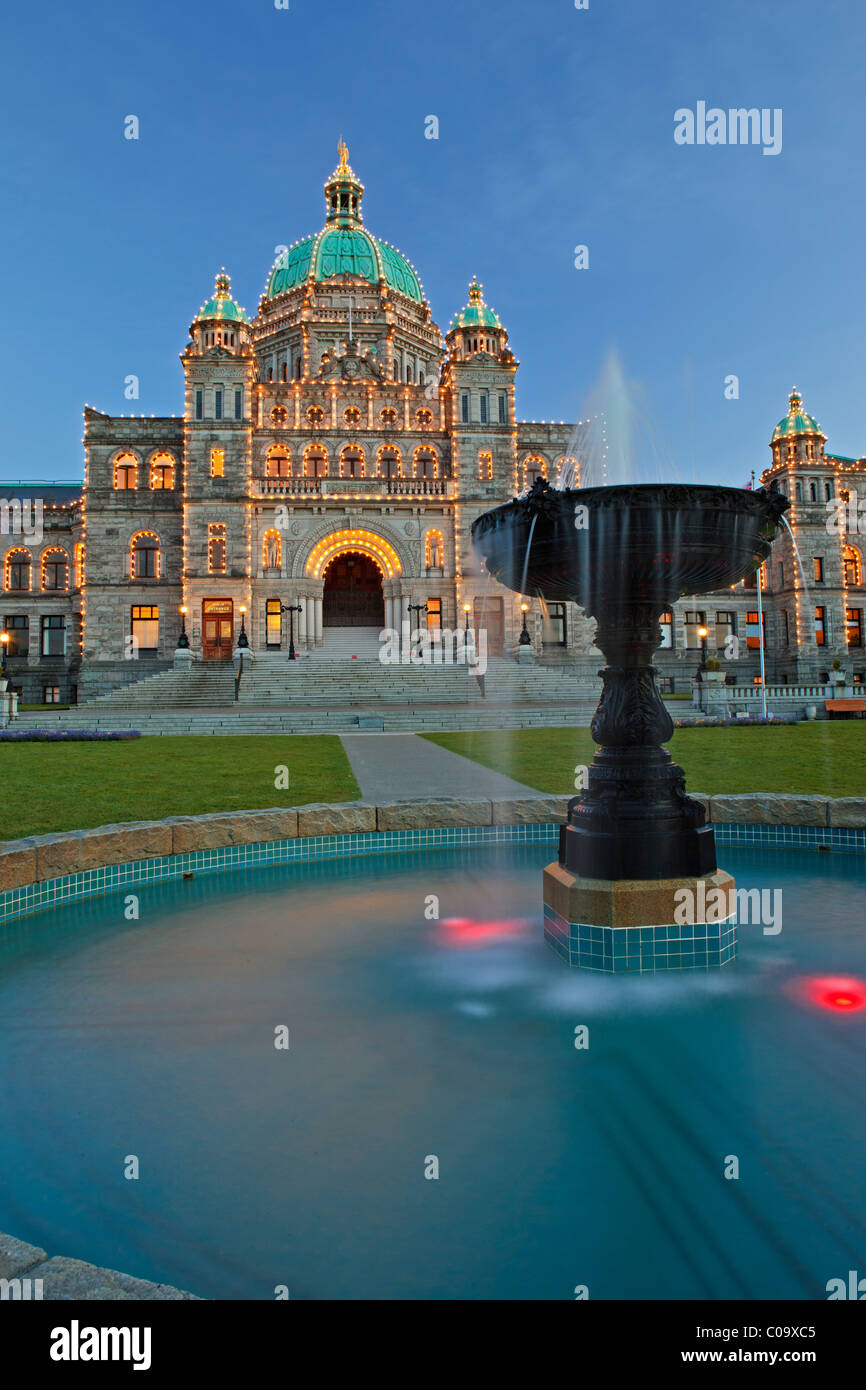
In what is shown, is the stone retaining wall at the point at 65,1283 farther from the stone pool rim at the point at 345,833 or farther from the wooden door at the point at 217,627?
the wooden door at the point at 217,627

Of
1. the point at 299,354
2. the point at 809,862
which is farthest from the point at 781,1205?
the point at 299,354

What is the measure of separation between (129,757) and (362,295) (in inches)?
1930

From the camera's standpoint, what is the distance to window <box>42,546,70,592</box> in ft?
186

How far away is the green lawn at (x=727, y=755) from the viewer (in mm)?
12727

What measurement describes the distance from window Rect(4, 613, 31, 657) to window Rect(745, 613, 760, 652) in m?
48.7

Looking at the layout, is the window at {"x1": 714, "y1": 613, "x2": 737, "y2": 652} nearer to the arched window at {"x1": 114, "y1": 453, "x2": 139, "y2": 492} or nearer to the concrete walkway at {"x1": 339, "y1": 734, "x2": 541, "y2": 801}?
the arched window at {"x1": 114, "y1": 453, "x2": 139, "y2": 492}

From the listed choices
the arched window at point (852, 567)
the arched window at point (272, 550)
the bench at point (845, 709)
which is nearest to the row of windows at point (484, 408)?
the arched window at point (272, 550)

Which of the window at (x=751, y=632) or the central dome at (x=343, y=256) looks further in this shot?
the central dome at (x=343, y=256)

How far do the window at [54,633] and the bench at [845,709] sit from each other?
46106 millimetres

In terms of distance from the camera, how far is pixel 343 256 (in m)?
60.1

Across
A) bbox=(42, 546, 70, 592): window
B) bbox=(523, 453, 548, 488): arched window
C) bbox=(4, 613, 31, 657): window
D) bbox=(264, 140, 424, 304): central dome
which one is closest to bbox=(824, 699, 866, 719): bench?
bbox=(523, 453, 548, 488): arched window

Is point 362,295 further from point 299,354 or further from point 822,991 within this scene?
point 822,991

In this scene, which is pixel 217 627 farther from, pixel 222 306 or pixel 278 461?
pixel 222 306

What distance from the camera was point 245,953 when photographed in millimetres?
5883
